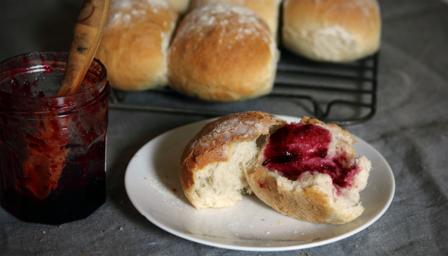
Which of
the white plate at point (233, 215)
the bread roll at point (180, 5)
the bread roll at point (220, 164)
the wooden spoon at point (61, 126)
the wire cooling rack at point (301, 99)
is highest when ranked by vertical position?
the wooden spoon at point (61, 126)

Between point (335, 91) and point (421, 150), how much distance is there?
317 millimetres

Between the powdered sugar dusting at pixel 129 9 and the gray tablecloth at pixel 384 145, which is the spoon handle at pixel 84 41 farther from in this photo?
the powdered sugar dusting at pixel 129 9

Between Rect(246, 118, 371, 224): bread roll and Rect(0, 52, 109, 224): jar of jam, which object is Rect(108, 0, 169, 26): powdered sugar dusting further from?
Rect(246, 118, 371, 224): bread roll

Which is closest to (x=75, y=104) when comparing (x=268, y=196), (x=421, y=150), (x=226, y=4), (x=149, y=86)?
(x=268, y=196)

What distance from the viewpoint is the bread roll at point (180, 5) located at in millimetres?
1688

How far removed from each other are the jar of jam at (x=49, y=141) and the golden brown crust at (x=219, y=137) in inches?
6.2

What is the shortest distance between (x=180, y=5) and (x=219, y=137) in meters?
0.73

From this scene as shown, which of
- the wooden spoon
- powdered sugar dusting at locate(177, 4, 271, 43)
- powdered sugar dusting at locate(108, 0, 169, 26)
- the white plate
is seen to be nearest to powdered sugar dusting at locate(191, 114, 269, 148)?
the white plate

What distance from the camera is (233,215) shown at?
1.05 metres

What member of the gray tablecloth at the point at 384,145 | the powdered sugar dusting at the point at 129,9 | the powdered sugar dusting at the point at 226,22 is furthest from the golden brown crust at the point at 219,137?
the powdered sugar dusting at the point at 129,9

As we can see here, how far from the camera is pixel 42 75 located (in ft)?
3.54

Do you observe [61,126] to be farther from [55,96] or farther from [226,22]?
[226,22]

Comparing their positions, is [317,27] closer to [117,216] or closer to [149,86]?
[149,86]

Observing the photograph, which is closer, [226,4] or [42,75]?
[42,75]
